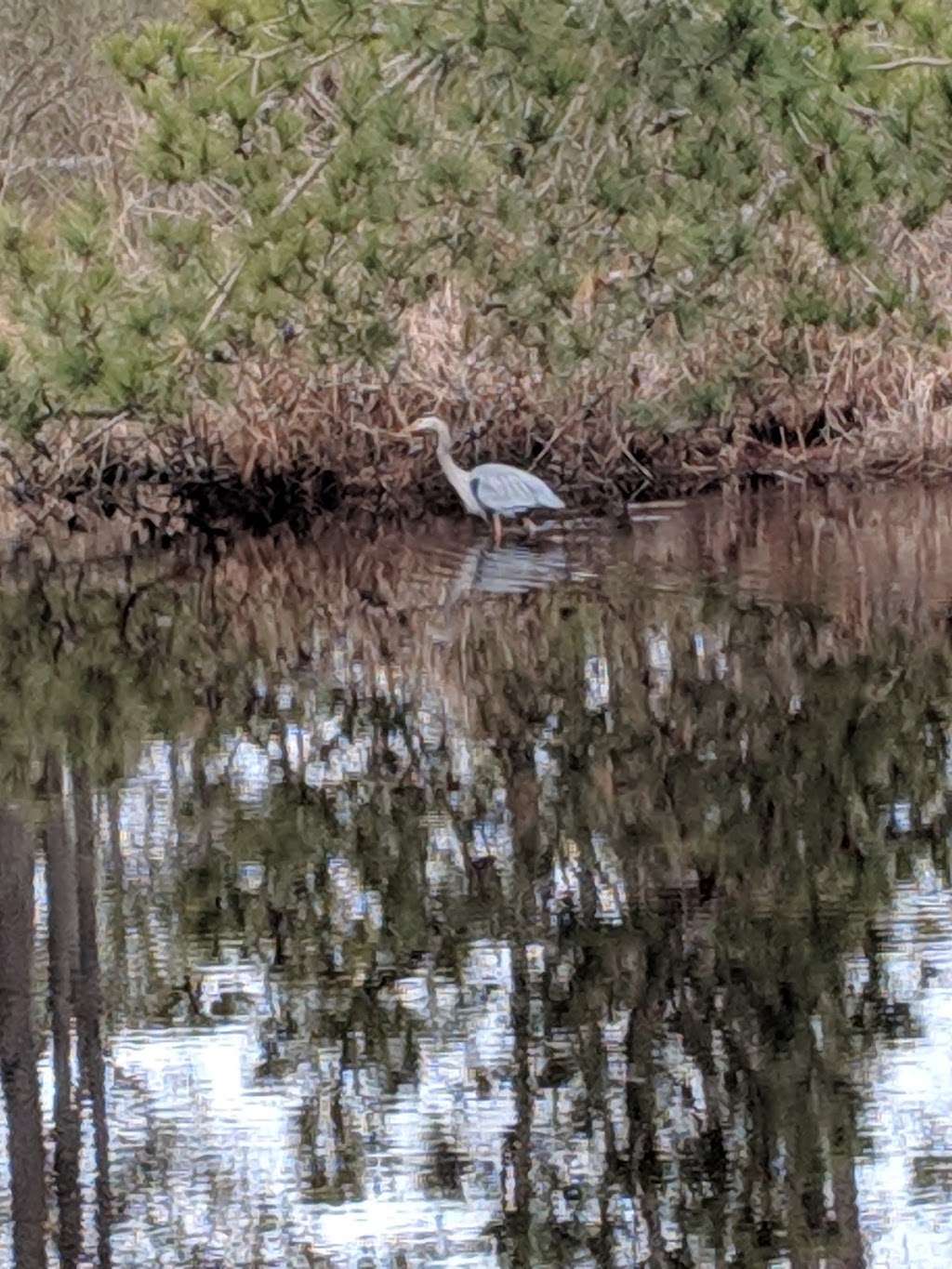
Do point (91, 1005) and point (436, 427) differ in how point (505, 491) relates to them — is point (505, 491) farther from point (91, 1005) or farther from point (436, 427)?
point (91, 1005)

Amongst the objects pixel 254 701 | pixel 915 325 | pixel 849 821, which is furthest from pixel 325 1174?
pixel 915 325

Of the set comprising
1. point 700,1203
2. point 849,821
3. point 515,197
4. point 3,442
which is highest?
point 515,197

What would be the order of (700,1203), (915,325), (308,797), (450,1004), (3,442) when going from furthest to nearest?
(915,325), (3,442), (308,797), (450,1004), (700,1203)

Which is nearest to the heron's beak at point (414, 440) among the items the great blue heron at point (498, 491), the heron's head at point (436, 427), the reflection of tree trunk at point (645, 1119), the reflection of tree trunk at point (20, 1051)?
the heron's head at point (436, 427)

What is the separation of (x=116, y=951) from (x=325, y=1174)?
140 cm

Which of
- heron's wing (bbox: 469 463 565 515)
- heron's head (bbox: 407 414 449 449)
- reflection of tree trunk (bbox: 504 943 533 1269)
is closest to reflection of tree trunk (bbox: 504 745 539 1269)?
reflection of tree trunk (bbox: 504 943 533 1269)

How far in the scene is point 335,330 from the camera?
12.9 m

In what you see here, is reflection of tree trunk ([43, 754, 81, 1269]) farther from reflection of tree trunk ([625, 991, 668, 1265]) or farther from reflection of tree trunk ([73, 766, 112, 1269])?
reflection of tree trunk ([625, 991, 668, 1265])

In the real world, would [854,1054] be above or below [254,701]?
below

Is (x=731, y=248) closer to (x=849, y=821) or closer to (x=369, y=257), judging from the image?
(x=369, y=257)

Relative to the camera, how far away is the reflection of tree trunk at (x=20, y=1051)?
4.25 m

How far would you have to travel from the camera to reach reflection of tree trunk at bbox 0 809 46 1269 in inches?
167

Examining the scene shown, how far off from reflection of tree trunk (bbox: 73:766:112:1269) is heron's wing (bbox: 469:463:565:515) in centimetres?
543

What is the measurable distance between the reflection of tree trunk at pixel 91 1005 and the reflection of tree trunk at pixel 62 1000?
0.07 ft
